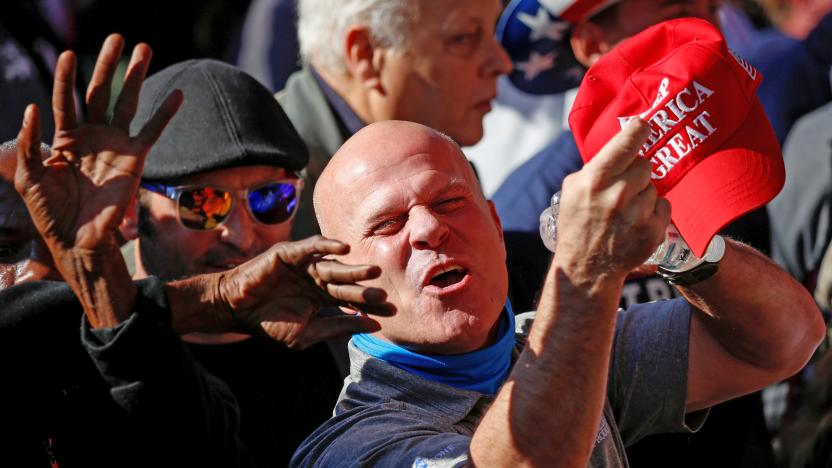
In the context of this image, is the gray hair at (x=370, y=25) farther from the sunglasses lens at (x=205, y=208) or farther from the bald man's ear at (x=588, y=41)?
the sunglasses lens at (x=205, y=208)

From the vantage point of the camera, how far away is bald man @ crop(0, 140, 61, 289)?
2.43 meters

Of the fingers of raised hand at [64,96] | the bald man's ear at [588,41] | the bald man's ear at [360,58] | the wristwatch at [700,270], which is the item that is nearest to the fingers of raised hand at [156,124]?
the fingers of raised hand at [64,96]

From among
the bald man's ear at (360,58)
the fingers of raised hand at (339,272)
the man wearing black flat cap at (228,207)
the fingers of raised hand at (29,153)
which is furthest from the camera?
the bald man's ear at (360,58)

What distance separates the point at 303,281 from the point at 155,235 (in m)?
1.06

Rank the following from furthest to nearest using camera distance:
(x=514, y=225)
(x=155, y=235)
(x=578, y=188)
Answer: (x=514, y=225) < (x=155, y=235) < (x=578, y=188)

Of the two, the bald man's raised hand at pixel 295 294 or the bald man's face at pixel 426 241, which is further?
the bald man's face at pixel 426 241

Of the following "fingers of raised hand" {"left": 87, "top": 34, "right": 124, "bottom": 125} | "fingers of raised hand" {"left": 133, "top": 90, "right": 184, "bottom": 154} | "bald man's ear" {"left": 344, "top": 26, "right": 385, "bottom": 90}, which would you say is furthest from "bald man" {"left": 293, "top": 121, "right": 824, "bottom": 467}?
"bald man's ear" {"left": 344, "top": 26, "right": 385, "bottom": 90}

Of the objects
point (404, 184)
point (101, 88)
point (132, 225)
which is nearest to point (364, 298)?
point (404, 184)

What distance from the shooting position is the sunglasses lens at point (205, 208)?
3.04m

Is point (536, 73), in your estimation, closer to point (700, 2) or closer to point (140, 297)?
point (700, 2)

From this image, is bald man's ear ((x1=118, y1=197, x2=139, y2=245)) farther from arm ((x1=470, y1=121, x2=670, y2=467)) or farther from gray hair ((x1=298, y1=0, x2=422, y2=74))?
arm ((x1=470, y1=121, x2=670, y2=467))

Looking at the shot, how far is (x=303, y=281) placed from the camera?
2129 mm

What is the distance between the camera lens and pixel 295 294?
7.03 ft

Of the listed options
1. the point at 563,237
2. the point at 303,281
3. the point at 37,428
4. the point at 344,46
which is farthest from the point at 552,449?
the point at 344,46
